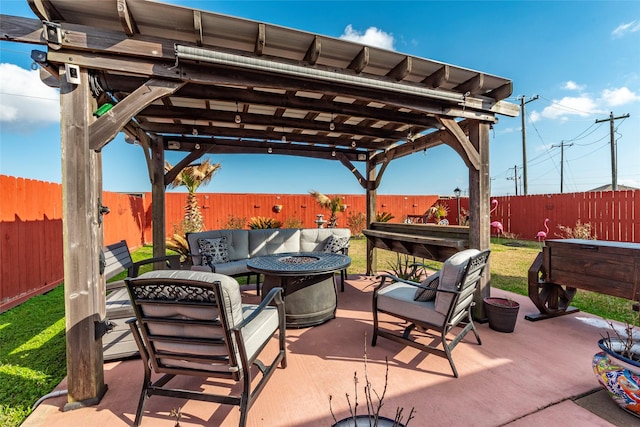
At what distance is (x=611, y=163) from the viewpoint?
12.4 m

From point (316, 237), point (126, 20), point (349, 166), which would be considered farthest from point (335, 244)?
point (126, 20)

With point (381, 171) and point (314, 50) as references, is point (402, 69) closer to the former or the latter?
point (314, 50)

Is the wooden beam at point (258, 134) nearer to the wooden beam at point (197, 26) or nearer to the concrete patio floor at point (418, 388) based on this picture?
the wooden beam at point (197, 26)

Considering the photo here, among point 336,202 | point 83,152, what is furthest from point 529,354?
point 336,202

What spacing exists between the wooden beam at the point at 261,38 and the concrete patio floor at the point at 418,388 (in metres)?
2.70

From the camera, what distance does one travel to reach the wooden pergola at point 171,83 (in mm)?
1948

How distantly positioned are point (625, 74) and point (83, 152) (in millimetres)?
13076

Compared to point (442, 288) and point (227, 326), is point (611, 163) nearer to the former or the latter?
point (442, 288)

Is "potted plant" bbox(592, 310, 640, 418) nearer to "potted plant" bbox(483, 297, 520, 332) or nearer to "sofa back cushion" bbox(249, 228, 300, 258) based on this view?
"potted plant" bbox(483, 297, 520, 332)

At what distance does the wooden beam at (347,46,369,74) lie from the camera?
2.50 metres

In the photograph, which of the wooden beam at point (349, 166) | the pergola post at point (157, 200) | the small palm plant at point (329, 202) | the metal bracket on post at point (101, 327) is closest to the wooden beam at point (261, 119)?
the pergola post at point (157, 200)

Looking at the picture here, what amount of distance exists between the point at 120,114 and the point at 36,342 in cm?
264

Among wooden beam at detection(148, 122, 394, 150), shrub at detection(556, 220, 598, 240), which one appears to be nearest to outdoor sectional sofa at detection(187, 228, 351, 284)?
wooden beam at detection(148, 122, 394, 150)

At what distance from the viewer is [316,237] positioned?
19.7ft
